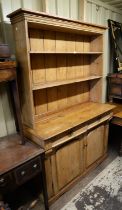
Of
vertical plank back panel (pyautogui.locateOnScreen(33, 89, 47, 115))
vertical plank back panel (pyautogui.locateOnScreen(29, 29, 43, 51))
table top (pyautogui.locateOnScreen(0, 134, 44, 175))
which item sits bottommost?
table top (pyautogui.locateOnScreen(0, 134, 44, 175))

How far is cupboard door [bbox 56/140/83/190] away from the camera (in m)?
1.77

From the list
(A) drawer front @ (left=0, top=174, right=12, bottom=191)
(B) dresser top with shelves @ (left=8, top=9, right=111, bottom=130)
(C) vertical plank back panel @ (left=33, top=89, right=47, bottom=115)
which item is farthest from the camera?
(C) vertical plank back panel @ (left=33, top=89, right=47, bottom=115)

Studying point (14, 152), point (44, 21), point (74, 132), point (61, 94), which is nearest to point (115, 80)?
point (61, 94)

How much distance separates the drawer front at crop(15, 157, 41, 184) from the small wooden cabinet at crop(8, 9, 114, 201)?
163mm

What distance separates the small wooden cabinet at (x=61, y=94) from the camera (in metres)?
1.53

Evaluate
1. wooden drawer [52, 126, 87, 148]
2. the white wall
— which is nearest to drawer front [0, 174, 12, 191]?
wooden drawer [52, 126, 87, 148]

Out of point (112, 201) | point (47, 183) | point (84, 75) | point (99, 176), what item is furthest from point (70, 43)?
point (112, 201)

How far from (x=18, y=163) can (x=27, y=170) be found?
0.13 meters

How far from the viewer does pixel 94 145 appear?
2.21 meters

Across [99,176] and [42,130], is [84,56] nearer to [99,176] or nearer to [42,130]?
[42,130]

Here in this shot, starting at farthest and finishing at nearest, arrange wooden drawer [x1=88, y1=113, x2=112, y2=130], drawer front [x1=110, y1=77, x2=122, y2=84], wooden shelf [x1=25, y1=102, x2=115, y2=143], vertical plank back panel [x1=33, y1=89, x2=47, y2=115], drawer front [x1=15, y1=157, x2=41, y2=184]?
drawer front [x1=110, y1=77, x2=122, y2=84], wooden drawer [x1=88, y1=113, x2=112, y2=130], vertical plank back panel [x1=33, y1=89, x2=47, y2=115], wooden shelf [x1=25, y1=102, x2=115, y2=143], drawer front [x1=15, y1=157, x2=41, y2=184]

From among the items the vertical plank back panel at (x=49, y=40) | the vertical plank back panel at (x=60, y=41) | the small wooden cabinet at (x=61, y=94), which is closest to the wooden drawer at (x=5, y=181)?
the small wooden cabinet at (x=61, y=94)

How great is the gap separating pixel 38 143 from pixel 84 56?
58.6 inches

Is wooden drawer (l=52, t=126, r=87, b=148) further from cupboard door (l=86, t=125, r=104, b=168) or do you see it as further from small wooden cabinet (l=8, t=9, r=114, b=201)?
cupboard door (l=86, t=125, r=104, b=168)
